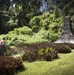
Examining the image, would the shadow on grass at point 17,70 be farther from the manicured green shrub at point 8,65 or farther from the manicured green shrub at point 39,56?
the manicured green shrub at point 39,56

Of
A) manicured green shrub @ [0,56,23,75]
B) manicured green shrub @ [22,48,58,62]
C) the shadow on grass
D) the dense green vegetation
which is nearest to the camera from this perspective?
manicured green shrub @ [0,56,23,75]

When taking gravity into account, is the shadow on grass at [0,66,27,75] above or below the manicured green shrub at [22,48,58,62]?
above

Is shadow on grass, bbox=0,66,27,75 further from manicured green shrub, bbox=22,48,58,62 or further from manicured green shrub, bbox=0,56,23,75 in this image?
manicured green shrub, bbox=22,48,58,62

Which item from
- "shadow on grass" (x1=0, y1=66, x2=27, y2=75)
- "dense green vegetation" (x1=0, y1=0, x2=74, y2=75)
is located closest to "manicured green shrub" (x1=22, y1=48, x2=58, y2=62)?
"dense green vegetation" (x1=0, y1=0, x2=74, y2=75)

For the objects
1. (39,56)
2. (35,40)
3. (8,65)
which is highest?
(8,65)

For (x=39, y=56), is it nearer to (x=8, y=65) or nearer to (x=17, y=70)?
(x=17, y=70)

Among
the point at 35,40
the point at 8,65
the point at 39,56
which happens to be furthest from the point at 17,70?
the point at 35,40

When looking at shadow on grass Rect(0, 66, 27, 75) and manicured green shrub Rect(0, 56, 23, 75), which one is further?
shadow on grass Rect(0, 66, 27, 75)

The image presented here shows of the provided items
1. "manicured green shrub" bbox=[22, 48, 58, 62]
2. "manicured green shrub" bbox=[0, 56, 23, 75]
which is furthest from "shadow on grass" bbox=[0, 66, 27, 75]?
"manicured green shrub" bbox=[22, 48, 58, 62]

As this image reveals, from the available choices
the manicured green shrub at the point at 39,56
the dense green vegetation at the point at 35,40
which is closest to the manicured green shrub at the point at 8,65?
the dense green vegetation at the point at 35,40

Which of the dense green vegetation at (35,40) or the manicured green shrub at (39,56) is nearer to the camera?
the dense green vegetation at (35,40)

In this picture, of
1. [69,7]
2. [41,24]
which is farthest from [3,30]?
[69,7]

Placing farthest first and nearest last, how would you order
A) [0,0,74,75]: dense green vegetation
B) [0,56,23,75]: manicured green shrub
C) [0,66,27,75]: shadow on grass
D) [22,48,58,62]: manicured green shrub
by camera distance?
[22,48,58,62]: manicured green shrub < [0,0,74,75]: dense green vegetation < [0,66,27,75]: shadow on grass < [0,56,23,75]: manicured green shrub

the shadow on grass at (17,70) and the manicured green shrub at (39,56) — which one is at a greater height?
the shadow on grass at (17,70)
